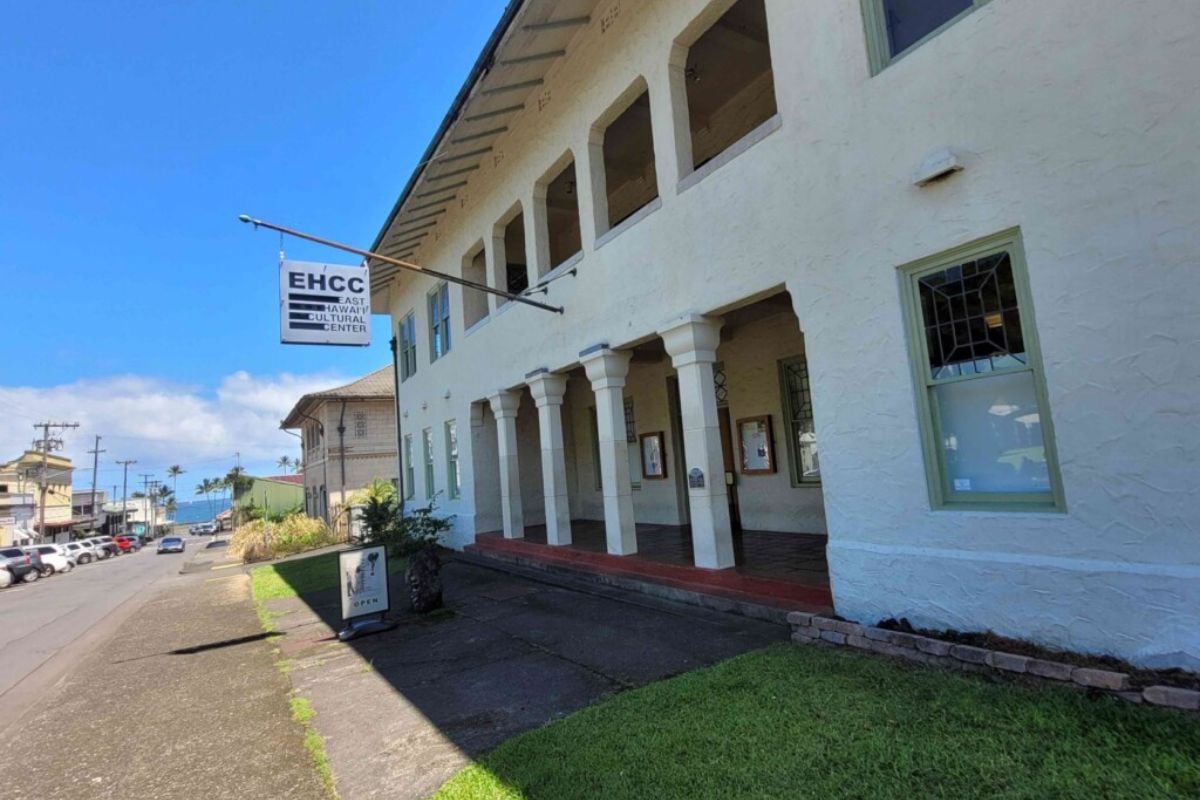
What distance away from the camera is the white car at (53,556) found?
33438mm

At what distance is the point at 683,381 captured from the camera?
738cm

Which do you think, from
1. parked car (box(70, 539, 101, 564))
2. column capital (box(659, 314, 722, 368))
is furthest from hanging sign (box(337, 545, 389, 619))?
parked car (box(70, 539, 101, 564))

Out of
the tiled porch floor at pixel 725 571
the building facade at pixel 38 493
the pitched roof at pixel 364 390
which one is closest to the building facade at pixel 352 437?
the pitched roof at pixel 364 390

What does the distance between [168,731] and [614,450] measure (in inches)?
220

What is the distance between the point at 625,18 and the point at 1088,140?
592 centimetres

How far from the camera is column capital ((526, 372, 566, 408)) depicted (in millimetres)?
10641

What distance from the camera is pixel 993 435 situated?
4500 millimetres

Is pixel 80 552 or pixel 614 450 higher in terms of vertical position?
pixel 614 450

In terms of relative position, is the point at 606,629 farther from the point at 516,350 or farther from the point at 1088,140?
the point at 516,350

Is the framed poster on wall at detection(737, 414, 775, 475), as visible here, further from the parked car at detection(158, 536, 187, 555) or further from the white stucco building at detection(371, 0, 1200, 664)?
the parked car at detection(158, 536, 187, 555)

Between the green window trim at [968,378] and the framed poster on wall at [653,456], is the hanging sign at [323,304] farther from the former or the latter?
the green window trim at [968,378]

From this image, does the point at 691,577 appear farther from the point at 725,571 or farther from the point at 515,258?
the point at 515,258

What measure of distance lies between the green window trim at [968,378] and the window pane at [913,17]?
1784 millimetres

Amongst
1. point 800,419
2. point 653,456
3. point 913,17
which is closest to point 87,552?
point 653,456
